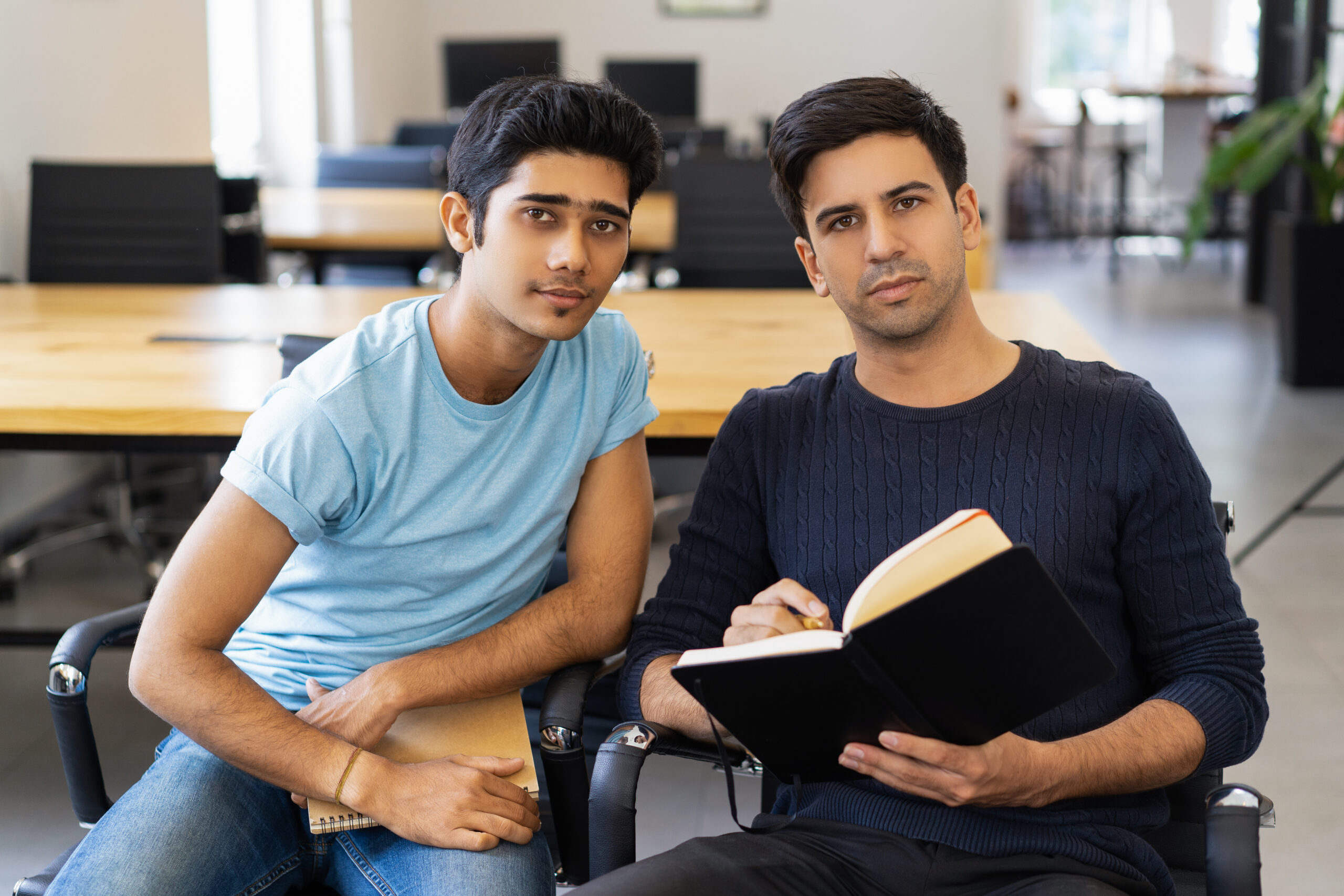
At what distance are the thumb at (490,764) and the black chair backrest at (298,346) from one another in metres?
0.59

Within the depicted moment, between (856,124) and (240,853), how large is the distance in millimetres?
947

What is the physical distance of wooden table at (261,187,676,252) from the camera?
3.61 m

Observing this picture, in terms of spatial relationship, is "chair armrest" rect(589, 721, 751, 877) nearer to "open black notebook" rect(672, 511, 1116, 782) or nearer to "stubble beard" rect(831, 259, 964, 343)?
"open black notebook" rect(672, 511, 1116, 782)

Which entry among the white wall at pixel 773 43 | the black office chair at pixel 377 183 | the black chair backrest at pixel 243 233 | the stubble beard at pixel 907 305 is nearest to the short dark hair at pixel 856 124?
the stubble beard at pixel 907 305

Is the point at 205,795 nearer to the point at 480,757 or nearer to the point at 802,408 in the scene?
the point at 480,757

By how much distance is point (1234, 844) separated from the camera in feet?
3.41

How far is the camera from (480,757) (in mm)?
1268

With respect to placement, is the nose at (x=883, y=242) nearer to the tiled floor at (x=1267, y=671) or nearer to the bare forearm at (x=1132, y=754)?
the bare forearm at (x=1132, y=754)

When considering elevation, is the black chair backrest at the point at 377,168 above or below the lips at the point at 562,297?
above

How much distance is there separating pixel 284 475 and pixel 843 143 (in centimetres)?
66

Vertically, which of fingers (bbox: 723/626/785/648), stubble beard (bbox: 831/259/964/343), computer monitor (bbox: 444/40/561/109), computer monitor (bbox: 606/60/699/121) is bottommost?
fingers (bbox: 723/626/785/648)

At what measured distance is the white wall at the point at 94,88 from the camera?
11.5ft

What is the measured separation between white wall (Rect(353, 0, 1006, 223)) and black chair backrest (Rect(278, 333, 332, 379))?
736 cm

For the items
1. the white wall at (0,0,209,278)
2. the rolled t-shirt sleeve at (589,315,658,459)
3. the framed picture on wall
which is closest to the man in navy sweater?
the rolled t-shirt sleeve at (589,315,658,459)
